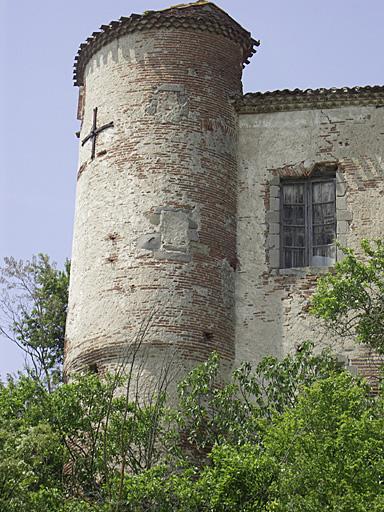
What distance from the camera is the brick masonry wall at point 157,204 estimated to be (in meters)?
21.4

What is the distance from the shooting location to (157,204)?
2216 centimetres

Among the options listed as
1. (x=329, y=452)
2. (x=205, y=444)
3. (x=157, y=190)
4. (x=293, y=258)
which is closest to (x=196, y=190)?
(x=157, y=190)

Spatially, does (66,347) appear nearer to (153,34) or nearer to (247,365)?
(247,365)

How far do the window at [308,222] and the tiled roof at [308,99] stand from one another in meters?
1.37

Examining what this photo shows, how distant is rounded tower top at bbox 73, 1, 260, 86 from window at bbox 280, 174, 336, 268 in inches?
122

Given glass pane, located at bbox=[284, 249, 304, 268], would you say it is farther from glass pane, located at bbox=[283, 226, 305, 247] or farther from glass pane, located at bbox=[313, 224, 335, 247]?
glass pane, located at bbox=[313, 224, 335, 247]

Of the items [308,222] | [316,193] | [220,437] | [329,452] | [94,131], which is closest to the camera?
[329,452]

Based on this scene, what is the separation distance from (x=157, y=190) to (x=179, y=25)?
10.8 ft

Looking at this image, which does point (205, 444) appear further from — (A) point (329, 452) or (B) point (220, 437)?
(A) point (329, 452)

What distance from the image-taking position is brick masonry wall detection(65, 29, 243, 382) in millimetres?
21422

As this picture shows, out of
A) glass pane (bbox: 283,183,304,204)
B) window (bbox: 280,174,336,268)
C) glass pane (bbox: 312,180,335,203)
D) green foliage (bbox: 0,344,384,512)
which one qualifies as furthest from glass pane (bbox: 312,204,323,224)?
green foliage (bbox: 0,344,384,512)

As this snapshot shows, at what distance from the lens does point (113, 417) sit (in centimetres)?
1867

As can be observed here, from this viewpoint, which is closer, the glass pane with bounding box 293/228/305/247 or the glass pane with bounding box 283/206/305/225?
the glass pane with bounding box 293/228/305/247

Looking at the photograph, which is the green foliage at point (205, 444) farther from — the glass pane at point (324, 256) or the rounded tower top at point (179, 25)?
the rounded tower top at point (179, 25)
